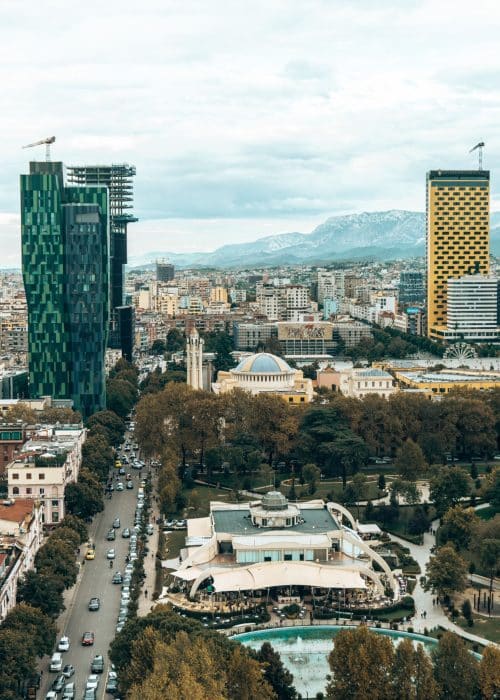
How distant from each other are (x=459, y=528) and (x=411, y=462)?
425 inches

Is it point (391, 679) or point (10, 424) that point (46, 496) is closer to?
point (10, 424)

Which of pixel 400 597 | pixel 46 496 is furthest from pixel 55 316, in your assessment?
pixel 400 597

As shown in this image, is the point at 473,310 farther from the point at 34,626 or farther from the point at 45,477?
the point at 34,626

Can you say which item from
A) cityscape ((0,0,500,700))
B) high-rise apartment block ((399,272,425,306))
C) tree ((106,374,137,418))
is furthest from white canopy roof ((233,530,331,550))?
high-rise apartment block ((399,272,425,306))

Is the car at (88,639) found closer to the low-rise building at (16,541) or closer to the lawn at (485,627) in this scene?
the low-rise building at (16,541)

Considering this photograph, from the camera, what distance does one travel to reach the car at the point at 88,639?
122 ft

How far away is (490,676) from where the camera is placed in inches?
1209

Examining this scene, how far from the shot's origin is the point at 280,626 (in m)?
39.2

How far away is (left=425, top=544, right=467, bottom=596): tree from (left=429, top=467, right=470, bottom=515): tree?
10768 mm

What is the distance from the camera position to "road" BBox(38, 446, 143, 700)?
35.1 m

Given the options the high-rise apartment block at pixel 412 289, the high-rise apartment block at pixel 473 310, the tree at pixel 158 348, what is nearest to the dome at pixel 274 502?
the high-rise apartment block at pixel 473 310

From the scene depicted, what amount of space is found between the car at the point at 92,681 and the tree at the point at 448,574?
13.3 meters

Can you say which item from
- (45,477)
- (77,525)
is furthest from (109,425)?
(77,525)

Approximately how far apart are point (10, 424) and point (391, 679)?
3484 cm
